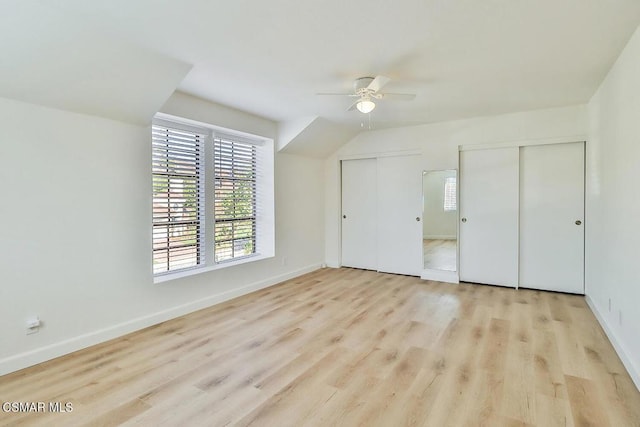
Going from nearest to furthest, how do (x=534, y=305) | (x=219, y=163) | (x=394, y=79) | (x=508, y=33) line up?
(x=508, y=33) → (x=394, y=79) → (x=534, y=305) → (x=219, y=163)

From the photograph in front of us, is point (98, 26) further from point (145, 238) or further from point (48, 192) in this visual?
point (145, 238)

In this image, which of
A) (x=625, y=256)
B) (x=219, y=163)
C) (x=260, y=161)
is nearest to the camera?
(x=625, y=256)

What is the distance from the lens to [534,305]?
156 inches

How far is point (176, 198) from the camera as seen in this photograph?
3.75 meters

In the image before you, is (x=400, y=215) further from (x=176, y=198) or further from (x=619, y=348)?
(x=176, y=198)

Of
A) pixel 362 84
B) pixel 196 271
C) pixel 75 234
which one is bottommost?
pixel 196 271

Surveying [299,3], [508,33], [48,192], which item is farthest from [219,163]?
[508,33]

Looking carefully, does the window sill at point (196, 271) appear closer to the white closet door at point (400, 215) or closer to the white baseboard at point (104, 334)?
the white baseboard at point (104, 334)

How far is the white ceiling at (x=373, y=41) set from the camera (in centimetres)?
205

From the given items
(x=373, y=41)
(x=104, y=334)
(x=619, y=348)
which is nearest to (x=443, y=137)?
(x=373, y=41)

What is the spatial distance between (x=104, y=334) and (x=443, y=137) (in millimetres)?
4905

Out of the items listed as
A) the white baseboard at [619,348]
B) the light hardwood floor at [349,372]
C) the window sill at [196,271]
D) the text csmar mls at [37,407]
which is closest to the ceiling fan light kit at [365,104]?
the light hardwood floor at [349,372]

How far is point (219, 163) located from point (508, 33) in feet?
10.9

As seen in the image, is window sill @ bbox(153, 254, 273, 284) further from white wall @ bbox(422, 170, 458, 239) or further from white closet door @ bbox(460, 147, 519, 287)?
white closet door @ bbox(460, 147, 519, 287)
